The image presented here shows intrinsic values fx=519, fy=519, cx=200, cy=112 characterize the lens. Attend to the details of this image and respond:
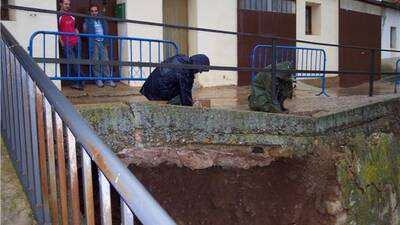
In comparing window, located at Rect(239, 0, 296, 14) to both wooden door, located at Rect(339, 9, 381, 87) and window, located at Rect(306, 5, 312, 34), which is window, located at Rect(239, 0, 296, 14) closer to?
window, located at Rect(306, 5, 312, 34)

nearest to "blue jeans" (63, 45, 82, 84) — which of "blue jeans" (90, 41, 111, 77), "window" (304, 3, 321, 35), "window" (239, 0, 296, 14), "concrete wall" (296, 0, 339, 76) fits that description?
"blue jeans" (90, 41, 111, 77)

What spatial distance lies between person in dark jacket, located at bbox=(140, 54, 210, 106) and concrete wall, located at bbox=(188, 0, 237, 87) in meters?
5.57

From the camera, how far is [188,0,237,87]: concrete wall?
11570 mm

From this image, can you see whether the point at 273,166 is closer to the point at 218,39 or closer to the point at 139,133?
the point at 139,133

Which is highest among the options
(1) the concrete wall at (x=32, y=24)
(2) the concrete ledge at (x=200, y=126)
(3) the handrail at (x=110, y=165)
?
(1) the concrete wall at (x=32, y=24)

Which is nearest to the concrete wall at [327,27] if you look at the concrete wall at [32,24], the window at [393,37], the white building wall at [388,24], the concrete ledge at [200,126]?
the white building wall at [388,24]

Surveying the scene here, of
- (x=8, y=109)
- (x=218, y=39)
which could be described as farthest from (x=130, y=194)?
(x=218, y=39)

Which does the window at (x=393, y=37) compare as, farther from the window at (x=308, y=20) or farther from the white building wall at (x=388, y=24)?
the window at (x=308, y=20)

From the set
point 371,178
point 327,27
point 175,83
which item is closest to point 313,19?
point 327,27

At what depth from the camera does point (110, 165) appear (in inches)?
66.6

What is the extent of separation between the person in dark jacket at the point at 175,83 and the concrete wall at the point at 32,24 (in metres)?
2.97

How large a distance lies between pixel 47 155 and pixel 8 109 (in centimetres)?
71

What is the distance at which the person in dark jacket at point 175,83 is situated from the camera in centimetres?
588

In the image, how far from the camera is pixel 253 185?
5.66m
